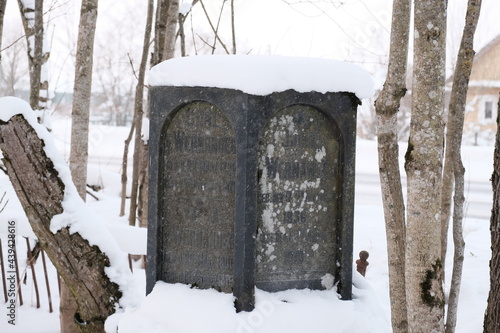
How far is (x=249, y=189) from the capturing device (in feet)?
9.53

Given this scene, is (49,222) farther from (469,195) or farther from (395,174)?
(469,195)

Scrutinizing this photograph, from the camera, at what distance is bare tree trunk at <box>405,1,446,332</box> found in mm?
2762

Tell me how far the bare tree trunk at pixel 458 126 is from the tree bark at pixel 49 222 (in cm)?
243

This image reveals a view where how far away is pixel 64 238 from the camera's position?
11.1ft

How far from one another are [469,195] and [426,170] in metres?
10.1

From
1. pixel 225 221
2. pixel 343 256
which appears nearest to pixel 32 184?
pixel 225 221

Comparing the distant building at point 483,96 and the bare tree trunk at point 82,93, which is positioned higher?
the distant building at point 483,96

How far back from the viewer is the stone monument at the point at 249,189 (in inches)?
115

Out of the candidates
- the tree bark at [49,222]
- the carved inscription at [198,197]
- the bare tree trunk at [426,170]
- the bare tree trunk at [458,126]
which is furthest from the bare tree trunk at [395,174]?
the tree bark at [49,222]

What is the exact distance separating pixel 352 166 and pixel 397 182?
0.67 m

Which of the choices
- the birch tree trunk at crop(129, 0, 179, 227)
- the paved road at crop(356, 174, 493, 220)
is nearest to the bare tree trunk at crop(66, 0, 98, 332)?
the birch tree trunk at crop(129, 0, 179, 227)

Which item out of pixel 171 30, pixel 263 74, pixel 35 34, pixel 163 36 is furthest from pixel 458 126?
pixel 35 34

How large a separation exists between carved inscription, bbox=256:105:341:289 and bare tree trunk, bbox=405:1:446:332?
0.48m

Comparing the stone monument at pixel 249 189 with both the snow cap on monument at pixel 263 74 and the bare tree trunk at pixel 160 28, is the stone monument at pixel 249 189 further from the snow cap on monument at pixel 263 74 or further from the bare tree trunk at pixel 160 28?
the bare tree trunk at pixel 160 28
